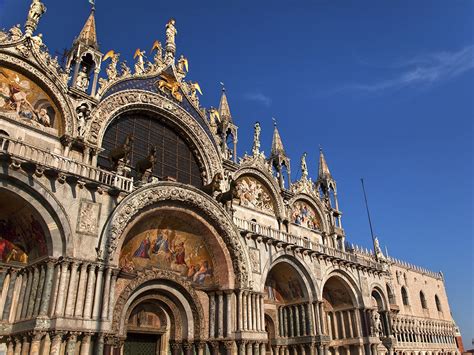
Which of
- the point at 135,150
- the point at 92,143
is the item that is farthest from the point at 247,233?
the point at 92,143

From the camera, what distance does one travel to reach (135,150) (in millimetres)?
20562

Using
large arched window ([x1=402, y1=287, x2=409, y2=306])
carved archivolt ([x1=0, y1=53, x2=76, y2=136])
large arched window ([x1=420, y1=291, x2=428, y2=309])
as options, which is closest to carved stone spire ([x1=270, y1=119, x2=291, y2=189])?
carved archivolt ([x1=0, y1=53, x2=76, y2=136])

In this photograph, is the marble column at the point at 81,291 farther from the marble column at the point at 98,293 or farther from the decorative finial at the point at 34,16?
the decorative finial at the point at 34,16

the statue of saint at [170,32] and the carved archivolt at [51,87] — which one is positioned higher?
the statue of saint at [170,32]

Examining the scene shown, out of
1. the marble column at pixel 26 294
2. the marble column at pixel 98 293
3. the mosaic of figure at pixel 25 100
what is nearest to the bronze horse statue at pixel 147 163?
the mosaic of figure at pixel 25 100

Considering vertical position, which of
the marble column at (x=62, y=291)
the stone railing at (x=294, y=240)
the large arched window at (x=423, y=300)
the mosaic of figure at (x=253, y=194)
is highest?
the mosaic of figure at (x=253, y=194)

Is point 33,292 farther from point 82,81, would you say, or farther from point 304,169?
point 304,169

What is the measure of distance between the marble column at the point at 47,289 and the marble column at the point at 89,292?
1139 mm

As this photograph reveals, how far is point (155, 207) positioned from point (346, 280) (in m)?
14.8

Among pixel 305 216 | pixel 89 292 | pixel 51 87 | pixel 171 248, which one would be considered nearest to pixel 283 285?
pixel 305 216

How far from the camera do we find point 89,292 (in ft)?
46.1

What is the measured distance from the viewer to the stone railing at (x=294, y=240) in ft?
70.1

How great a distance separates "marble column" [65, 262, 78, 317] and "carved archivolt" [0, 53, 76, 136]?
619 cm

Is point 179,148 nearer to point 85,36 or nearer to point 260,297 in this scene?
point 85,36
